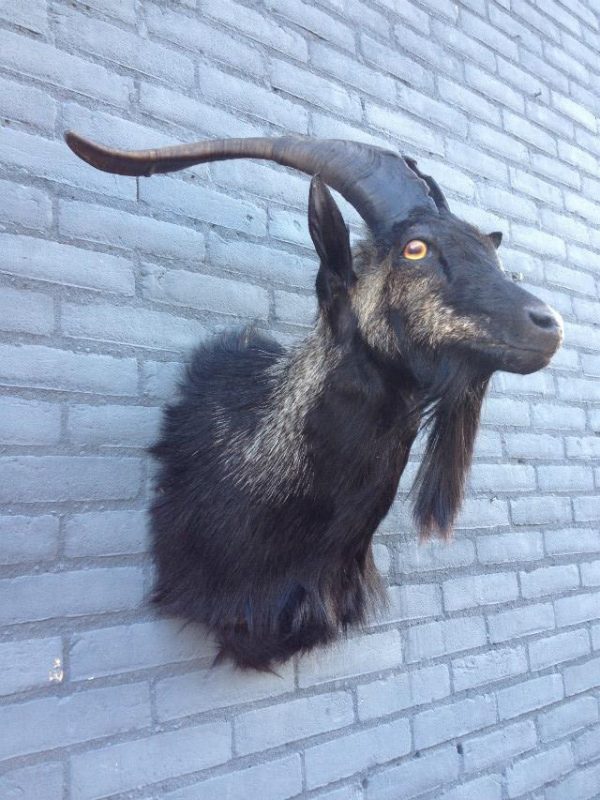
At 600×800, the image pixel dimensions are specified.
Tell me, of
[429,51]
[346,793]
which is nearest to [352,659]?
[346,793]

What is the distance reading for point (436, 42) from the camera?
3.04 m

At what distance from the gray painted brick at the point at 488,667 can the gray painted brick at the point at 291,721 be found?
475 mm

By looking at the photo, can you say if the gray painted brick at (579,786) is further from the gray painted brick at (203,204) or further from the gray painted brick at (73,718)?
the gray painted brick at (203,204)

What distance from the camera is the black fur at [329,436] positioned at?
1.72m

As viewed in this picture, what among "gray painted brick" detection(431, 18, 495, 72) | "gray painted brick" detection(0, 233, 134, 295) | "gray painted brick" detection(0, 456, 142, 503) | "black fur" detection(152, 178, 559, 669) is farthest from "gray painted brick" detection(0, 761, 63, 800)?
"gray painted brick" detection(431, 18, 495, 72)

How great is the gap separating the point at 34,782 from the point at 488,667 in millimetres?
1521

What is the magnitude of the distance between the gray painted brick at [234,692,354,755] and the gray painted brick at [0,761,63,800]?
462 millimetres

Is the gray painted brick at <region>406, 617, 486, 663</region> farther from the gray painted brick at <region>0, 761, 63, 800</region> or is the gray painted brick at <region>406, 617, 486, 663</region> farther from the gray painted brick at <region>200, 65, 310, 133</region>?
the gray painted brick at <region>200, 65, 310, 133</region>

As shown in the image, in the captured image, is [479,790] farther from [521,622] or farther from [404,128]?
[404,128]

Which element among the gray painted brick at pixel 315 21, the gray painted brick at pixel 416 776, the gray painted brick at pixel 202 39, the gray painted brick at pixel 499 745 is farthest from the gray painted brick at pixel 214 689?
the gray painted brick at pixel 315 21

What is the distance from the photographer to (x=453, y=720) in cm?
254

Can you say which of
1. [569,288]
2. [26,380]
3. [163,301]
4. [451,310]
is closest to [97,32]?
[163,301]

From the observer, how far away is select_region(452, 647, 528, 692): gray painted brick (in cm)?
260

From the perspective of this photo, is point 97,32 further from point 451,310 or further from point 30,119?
point 451,310
